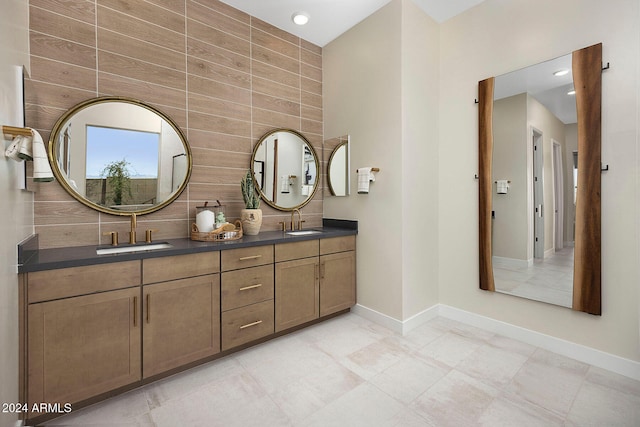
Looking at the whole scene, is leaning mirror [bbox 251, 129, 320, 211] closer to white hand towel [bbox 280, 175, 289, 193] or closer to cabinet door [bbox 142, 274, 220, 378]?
white hand towel [bbox 280, 175, 289, 193]

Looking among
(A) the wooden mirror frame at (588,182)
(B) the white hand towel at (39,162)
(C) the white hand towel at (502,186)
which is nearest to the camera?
(B) the white hand towel at (39,162)

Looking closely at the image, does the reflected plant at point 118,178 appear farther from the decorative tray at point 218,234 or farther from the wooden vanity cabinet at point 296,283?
the wooden vanity cabinet at point 296,283

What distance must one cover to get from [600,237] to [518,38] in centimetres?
166

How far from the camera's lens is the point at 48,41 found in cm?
186

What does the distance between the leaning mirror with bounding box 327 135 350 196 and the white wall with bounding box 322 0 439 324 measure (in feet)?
0.26

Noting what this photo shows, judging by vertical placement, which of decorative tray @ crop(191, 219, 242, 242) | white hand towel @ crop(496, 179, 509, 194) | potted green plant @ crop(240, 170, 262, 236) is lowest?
decorative tray @ crop(191, 219, 242, 242)

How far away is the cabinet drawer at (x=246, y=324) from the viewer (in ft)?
6.81

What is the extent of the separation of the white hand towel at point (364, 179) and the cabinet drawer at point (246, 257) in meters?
1.04

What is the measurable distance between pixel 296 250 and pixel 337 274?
1.82 feet

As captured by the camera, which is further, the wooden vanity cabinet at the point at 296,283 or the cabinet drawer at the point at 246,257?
the wooden vanity cabinet at the point at 296,283

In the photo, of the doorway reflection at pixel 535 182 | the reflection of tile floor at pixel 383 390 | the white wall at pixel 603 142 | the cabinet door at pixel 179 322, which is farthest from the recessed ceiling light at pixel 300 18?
the reflection of tile floor at pixel 383 390

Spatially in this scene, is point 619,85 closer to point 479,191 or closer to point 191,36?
point 479,191

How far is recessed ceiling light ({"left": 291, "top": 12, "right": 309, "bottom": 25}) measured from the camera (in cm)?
273

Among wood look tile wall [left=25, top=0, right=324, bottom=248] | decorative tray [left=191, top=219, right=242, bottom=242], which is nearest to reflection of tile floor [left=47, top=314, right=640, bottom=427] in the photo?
decorative tray [left=191, top=219, right=242, bottom=242]
